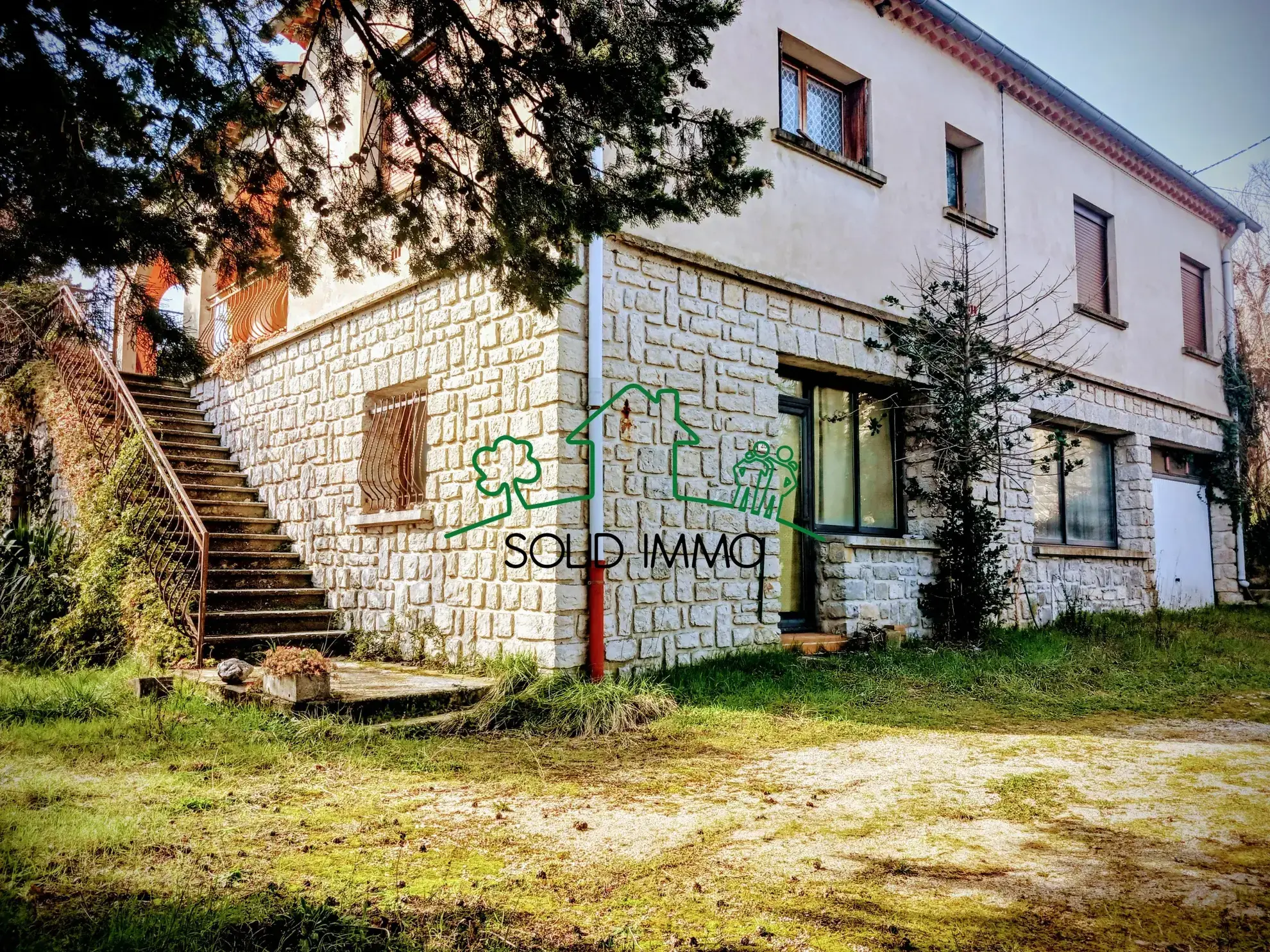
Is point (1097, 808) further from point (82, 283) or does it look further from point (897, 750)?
point (82, 283)

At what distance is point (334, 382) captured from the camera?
25.7 ft

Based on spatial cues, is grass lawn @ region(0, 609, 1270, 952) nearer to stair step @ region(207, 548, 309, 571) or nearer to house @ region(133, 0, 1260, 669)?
house @ region(133, 0, 1260, 669)

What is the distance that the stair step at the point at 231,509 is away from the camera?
8.20 meters

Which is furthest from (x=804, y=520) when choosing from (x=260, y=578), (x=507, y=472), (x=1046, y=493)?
(x=260, y=578)

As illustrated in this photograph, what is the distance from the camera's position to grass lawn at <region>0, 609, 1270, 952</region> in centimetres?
214

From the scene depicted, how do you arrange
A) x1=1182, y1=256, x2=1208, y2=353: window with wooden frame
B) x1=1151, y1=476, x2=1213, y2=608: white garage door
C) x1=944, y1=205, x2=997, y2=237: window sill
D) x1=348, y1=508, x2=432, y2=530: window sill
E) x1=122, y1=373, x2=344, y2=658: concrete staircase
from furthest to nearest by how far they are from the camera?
1. x1=1182, y1=256, x2=1208, y2=353: window with wooden frame
2. x1=1151, y1=476, x2=1213, y2=608: white garage door
3. x1=944, y1=205, x2=997, y2=237: window sill
4. x1=122, y1=373, x2=344, y2=658: concrete staircase
5. x1=348, y1=508, x2=432, y2=530: window sill

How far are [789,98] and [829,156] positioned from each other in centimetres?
62

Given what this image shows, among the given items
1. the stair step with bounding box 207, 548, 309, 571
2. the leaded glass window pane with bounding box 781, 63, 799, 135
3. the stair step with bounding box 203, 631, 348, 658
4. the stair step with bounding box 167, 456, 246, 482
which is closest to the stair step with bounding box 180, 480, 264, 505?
the stair step with bounding box 167, 456, 246, 482

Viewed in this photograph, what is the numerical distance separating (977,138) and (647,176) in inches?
271

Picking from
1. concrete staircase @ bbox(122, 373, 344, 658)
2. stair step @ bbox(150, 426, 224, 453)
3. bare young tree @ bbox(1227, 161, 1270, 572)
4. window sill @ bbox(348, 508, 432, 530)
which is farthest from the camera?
bare young tree @ bbox(1227, 161, 1270, 572)

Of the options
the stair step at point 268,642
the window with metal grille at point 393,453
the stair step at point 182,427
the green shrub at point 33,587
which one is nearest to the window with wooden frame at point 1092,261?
the window with metal grille at point 393,453

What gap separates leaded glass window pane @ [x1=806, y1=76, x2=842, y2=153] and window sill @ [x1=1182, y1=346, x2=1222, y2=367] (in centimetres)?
716

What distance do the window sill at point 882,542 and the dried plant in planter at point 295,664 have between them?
4.16m

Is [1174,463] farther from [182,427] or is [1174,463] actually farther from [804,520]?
[182,427]
